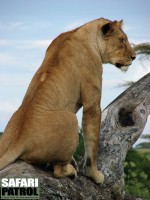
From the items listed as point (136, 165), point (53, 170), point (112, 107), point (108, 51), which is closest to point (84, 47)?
point (108, 51)

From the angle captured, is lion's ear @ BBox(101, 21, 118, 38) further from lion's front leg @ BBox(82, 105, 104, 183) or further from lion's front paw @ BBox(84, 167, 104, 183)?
lion's front paw @ BBox(84, 167, 104, 183)

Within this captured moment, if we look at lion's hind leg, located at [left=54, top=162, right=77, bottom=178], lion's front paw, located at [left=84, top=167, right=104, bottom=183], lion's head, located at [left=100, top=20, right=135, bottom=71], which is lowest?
lion's front paw, located at [left=84, top=167, right=104, bottom=183]

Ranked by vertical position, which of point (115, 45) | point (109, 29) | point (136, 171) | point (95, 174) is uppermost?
point (109, 29)

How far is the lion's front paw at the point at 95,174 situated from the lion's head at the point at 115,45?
1.62 meters

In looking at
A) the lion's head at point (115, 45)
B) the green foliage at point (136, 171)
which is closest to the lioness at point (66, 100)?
the lion's head at point (115, 45)

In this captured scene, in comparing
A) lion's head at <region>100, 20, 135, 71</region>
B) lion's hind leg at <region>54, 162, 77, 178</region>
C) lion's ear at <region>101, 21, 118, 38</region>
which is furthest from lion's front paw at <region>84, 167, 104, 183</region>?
lion's ear at <region>101, 21, 118, 38</region>

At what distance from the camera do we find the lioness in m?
6.20

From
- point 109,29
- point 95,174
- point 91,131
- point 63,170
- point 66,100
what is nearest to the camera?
point 63,170

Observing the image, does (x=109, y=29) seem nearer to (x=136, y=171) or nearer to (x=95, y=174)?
(x=95, y=174)

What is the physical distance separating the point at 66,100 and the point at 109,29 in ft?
4.86

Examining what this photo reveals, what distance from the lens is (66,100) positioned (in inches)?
266

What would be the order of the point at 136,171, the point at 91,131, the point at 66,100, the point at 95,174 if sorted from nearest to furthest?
the point at 66,100 → the point at 91,131 → the point at 95,174 → the point at 136,171

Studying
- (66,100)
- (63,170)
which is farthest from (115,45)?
(63,170)

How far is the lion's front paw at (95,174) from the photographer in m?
7.11
